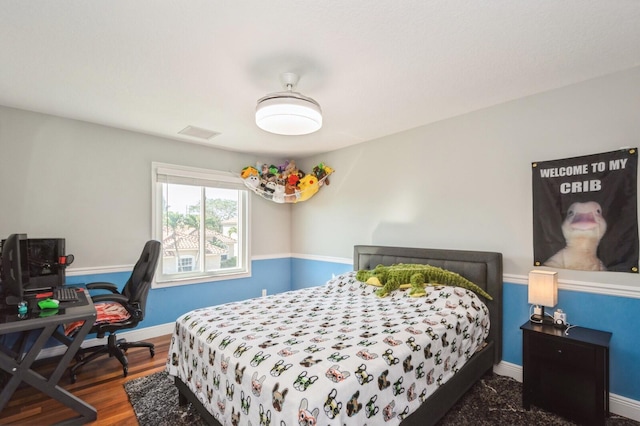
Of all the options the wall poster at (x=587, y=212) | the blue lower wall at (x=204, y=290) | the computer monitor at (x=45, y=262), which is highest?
the wall poster at (x=587, y=212)

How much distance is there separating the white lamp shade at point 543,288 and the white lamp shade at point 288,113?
208cm

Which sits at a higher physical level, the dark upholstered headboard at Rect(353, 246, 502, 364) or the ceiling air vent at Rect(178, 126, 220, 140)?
the ceiling air vent at Rect(178, 126, 220, 140)

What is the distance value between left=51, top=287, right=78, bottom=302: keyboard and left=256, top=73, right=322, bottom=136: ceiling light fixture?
1.98m

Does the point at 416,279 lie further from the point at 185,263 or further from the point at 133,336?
the point at 133,336

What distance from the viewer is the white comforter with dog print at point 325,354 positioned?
1338 millimetres

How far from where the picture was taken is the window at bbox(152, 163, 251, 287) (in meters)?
3.82

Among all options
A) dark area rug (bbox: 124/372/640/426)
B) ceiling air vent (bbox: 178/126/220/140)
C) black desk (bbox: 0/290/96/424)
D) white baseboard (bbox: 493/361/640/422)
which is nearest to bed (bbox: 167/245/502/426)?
dark area rug (bbox: 124/372/640/426)

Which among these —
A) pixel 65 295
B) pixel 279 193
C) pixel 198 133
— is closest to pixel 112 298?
pixel 65 295

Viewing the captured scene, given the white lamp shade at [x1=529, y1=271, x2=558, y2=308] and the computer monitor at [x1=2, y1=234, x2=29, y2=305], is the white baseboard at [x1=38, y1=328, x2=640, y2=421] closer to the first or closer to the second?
the white lamp shade at [x1=529, y1=271, x2=558, y2=308]

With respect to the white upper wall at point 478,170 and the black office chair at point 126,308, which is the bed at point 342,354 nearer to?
the white upper wall at point 478,170

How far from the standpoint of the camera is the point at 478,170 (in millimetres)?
2955

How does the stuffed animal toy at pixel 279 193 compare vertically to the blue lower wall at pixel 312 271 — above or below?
above

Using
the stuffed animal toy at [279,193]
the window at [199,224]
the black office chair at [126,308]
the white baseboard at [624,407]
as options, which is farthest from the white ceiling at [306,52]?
the white baseboard at [624,407]

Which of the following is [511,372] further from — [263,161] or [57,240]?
[57,240]
